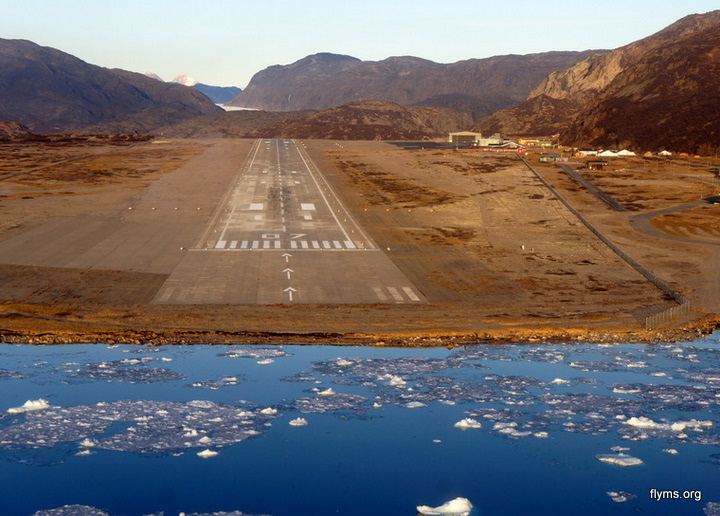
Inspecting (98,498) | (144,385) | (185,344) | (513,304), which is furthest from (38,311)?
(513,304)

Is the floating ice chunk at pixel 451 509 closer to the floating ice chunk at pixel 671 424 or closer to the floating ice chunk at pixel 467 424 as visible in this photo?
the floating ice chunk at pixel 467 424

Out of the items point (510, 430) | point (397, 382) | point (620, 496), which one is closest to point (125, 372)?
point (397, 382)

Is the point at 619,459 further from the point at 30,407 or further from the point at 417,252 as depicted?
the point at 417,252

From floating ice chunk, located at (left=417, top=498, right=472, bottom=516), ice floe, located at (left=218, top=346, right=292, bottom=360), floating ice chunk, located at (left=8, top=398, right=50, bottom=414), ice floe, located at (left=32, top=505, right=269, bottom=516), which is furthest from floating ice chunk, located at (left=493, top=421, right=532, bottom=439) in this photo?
floating ice chunk, located at (left=8, top=398, right=50, bottom=414)

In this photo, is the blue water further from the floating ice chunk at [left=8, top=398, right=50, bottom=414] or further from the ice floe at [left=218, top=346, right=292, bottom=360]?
the floating ice chunk at [left=8, top=398, right=50, bottom=414]

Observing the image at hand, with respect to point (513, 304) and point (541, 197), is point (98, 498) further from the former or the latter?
point (541, 197)
